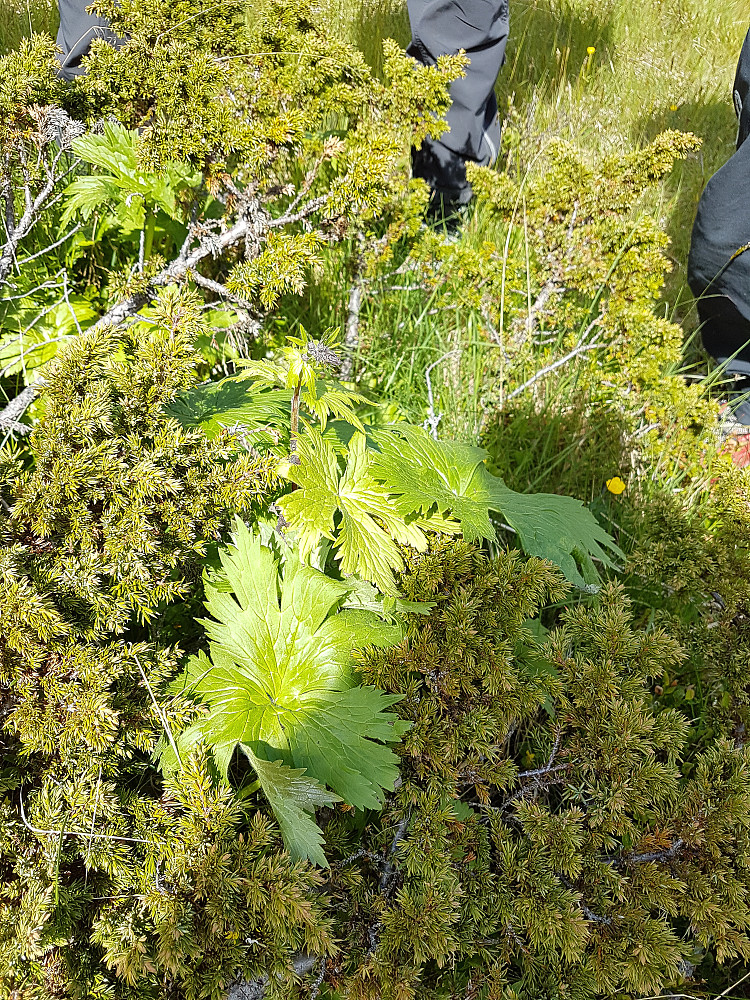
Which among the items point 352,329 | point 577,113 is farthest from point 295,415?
point 577,113

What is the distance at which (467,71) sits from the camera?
3.41m

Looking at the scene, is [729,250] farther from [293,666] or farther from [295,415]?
[293,666]

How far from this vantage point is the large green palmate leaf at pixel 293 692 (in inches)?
49.9

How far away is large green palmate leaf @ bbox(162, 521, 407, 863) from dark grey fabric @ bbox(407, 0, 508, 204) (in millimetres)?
2704

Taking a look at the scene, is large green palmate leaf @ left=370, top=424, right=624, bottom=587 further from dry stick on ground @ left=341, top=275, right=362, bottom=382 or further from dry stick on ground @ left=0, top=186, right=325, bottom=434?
dry stick on ground @ left=341, top=275, right=362, bottom=382

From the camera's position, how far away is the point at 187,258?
223cm

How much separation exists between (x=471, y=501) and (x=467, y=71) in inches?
109

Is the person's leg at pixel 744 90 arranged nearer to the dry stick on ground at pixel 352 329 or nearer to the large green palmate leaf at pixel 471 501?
the dry stick on ground at pixel 352 329

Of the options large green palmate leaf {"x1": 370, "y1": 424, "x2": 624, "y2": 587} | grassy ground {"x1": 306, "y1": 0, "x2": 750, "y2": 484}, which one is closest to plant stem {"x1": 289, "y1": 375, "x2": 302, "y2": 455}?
large green palmate leaf {"x1": 370, "y1": 424, "x2": 624, "y2": 587}

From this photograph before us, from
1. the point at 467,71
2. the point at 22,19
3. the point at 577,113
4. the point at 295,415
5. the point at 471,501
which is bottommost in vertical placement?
the point at 471,501

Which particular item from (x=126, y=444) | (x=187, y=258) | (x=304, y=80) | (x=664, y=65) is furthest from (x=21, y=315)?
(x=664, y=65)

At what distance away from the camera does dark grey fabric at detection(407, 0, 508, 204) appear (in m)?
3.28

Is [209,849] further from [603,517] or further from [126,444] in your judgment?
[603,517]

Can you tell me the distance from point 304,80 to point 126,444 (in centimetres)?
152
